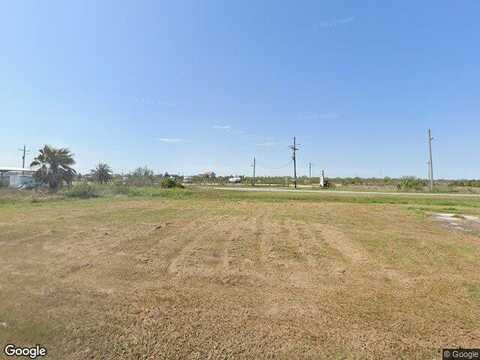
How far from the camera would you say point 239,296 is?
3.46 m

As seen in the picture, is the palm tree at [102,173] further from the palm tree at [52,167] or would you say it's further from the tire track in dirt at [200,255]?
the tire track in dirt at [200,255]

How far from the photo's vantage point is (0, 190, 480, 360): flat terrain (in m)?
2.42

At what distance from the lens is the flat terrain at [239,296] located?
95.3 inches

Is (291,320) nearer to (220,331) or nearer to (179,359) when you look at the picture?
(220,331)

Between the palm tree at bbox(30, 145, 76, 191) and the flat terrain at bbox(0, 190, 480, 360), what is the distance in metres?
20.5

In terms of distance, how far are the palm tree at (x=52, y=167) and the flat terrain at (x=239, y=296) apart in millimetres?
20505

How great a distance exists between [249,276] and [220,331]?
1.63m

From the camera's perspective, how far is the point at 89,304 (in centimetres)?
319

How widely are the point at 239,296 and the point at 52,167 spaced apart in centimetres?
2762

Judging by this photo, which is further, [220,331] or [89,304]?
[89,304]

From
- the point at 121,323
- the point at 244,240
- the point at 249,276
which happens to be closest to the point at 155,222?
the point at 244,240

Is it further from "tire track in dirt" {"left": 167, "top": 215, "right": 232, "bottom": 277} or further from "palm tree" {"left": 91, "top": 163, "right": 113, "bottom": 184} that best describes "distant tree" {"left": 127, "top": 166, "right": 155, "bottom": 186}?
"tire track in dirt" {"left": 167, "top": 215, "right": 232, "bottom": 277}

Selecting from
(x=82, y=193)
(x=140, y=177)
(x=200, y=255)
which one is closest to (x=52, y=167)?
(x=82, y=193)

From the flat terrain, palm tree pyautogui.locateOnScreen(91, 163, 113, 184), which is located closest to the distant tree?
palm tree pyautogui.locateOnScreen(91, 163, 113, 184)
